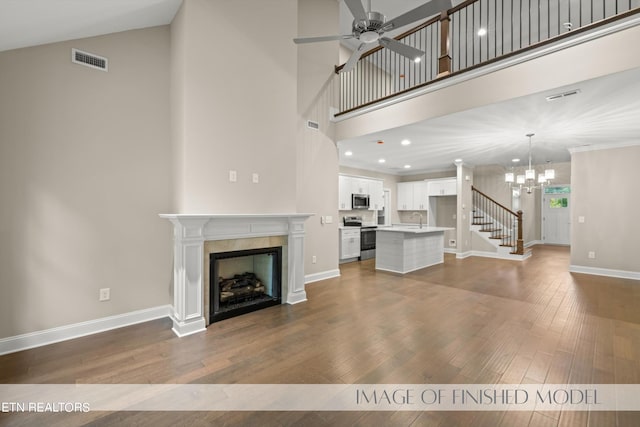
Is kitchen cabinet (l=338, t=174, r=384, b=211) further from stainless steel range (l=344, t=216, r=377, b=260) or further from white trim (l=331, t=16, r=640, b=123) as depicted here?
white trim (l=331, t=16, r=640, b=123)

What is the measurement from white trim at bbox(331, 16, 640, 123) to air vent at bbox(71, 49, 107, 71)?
12.1ft

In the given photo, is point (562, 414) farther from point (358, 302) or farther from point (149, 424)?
point (149, 424)

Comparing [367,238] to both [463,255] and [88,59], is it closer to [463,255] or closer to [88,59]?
[463,255]

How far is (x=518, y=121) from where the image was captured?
4148 millimetres

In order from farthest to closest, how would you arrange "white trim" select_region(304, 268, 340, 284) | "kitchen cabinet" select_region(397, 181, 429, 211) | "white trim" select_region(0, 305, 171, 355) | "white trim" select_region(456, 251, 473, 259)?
"kitchen cabinet" select_region(397, 181, 429, 211) < "white trim" select_region(456, 251, 473, 259) < "white trim" select_region(304, 268, 340, 284) < "white trim" select_region(0, 305, 171, 355)

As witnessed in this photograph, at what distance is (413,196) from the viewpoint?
31.0 ft

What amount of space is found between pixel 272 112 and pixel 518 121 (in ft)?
12.2

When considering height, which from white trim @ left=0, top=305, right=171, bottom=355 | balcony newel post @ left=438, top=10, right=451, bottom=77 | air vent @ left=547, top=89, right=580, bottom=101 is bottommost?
white trim @ left=0, top=305, right=171, bottom=355

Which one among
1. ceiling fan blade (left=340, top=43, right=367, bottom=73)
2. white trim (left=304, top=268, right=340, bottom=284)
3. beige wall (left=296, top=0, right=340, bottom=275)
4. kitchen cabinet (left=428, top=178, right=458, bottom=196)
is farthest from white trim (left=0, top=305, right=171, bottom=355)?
kitchen cabinet (left=428, top=178, right=458, bottom=196)

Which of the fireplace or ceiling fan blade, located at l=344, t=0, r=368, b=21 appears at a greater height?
ceiling fan blade, located at l=344, t=0, r=368, b=21

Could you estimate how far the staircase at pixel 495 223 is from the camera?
7.79 meters

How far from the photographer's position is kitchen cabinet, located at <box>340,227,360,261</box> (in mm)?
6750

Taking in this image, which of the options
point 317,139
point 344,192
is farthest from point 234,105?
point 344,192

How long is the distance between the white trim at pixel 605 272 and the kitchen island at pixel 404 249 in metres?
2.91
